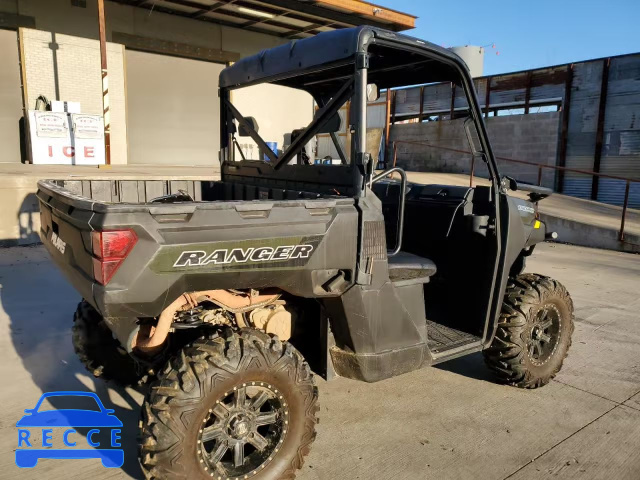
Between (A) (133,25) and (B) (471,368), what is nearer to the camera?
(B) (471,368)

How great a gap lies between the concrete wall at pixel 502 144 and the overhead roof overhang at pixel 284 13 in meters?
4.63

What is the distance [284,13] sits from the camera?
49.8 feet

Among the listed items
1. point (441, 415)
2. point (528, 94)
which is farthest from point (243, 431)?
point (528, 94)

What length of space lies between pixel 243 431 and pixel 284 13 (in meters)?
14.7

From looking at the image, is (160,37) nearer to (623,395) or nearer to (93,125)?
(93,125)

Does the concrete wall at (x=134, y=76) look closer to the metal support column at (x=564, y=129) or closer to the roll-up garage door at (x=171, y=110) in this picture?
the roll-up garage door at (x=171, y=110)

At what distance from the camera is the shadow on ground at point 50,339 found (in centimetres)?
345

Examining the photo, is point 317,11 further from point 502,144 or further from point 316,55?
point 316,55

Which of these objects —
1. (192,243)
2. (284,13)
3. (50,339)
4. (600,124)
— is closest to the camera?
(192,243)

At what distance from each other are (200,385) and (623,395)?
327cm

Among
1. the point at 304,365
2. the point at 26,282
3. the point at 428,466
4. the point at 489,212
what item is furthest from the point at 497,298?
the point at 26,282

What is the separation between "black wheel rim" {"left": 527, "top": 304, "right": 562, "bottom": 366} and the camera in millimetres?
3881

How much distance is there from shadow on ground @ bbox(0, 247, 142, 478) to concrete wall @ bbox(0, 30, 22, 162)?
7.55 metres

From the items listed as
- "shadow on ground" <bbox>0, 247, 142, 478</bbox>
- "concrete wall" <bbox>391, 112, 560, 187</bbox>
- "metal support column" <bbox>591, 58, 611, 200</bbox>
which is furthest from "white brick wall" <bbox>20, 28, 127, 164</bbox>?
"metal support column" <bbox>591, 58, 611, 200</bbox>
